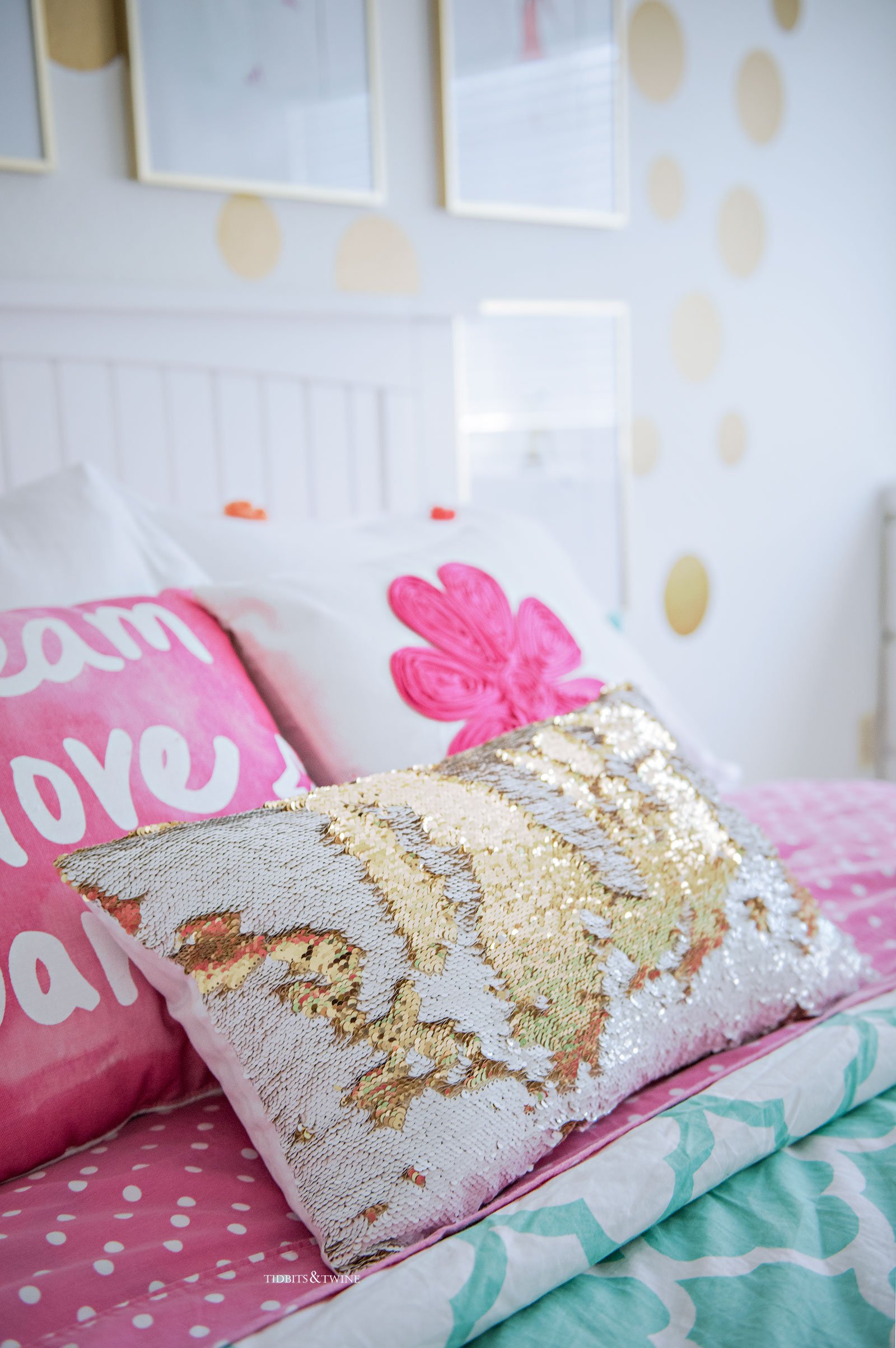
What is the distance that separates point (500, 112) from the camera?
1545mm

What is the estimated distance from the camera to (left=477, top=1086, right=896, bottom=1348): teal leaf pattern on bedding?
45cm

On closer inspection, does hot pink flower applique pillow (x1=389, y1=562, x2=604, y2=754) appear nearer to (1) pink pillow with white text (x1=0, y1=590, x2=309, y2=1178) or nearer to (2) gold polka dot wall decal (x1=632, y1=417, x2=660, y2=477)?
(1) pink pillow with white text (x1=0, y1=590, x2=309, y2=1178)

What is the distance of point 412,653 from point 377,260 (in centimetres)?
89

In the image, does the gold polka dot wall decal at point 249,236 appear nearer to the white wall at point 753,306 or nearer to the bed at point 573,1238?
the white wall at point 753,306

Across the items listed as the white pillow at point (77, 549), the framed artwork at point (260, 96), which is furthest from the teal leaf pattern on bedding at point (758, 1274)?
the framed artwork at point (260, 96)

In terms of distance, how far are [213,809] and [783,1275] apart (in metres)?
0.41

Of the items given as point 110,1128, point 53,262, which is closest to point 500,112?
Result: point 53,262

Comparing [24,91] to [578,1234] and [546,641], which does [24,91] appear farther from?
[578,1234]

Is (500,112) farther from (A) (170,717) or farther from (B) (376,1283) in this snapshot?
(B) (376,1283)

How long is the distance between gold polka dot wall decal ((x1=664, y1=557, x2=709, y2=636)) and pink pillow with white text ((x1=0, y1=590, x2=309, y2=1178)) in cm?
131

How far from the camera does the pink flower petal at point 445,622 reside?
2.79 feet

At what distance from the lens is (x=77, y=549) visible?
2.80 ft

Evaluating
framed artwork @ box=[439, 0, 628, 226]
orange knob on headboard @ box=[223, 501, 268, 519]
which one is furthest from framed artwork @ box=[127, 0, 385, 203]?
orange knob on headboard @ box=[223, 501, 268, 519]

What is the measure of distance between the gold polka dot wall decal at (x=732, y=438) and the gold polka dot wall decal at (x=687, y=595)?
0.21 meters
